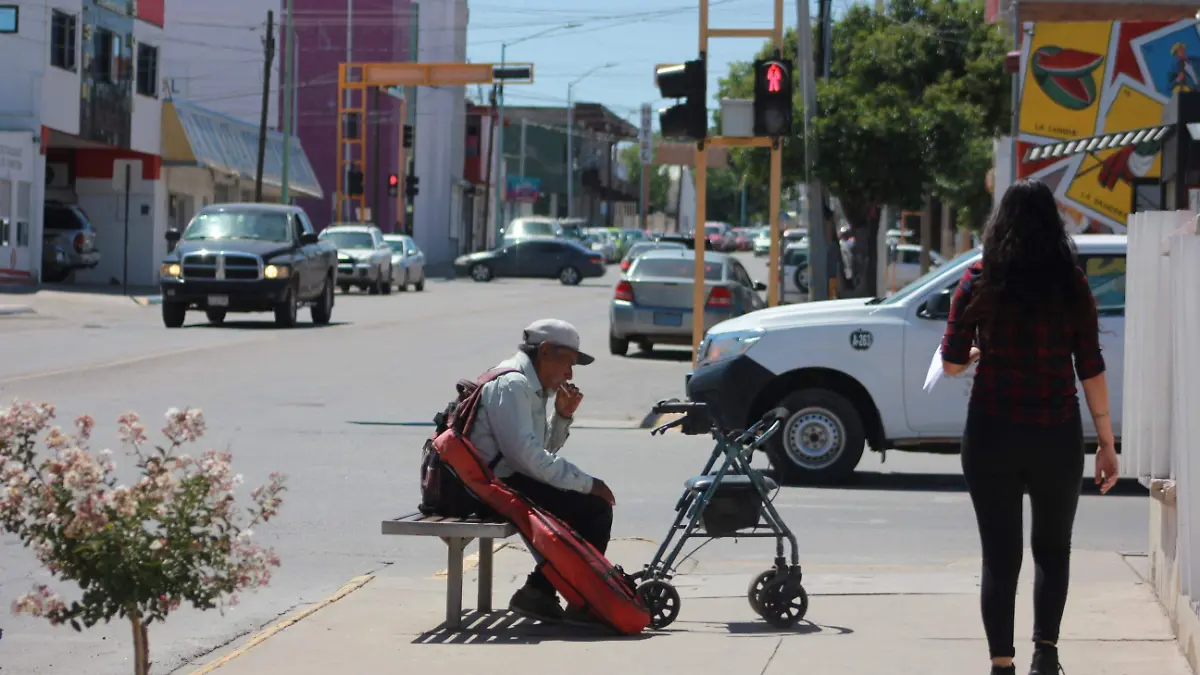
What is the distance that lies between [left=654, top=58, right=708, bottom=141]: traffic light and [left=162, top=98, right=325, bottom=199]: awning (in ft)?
110

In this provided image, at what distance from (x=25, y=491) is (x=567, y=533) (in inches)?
110

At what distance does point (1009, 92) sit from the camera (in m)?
38.0

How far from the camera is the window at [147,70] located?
152 feet

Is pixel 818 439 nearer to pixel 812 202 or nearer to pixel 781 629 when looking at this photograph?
pixel 781 629

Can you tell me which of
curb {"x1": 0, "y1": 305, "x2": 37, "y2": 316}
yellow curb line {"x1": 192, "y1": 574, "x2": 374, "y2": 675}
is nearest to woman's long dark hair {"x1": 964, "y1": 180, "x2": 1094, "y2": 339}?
yellow curb line {"x1": 192, "y1": 574, "x2": 374, "y2": 675}

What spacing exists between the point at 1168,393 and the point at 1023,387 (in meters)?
1.54

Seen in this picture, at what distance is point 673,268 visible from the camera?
83.1ft

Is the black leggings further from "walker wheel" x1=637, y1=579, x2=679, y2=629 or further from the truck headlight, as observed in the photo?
the truck headlight

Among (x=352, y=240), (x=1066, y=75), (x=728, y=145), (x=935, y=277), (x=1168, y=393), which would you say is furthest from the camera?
(x=352, y=240)

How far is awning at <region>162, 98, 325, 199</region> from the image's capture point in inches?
1877

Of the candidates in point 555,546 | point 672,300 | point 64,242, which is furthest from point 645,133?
point 555,546

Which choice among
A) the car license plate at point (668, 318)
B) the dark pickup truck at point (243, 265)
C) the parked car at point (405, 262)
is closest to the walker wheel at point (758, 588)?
the car license plate at point (668, 318)

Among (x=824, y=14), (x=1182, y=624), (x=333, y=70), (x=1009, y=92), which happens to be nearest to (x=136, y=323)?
(x=824, y=14)

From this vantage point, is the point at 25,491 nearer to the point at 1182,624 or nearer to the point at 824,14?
the point at 1182,624
